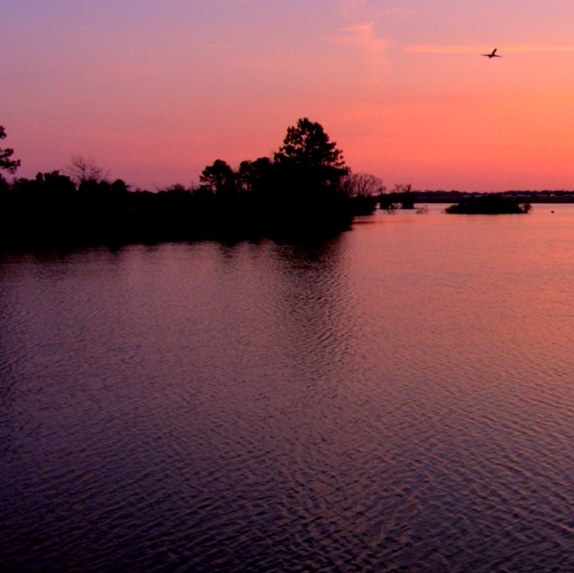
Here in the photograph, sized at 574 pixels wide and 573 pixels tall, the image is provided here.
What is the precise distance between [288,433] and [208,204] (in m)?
87.7

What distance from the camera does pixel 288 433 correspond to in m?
15.9

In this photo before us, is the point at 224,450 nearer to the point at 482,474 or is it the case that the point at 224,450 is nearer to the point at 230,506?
the point at 230,506

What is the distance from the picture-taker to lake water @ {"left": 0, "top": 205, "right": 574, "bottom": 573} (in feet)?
35.4

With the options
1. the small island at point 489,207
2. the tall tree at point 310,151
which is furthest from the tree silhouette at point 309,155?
the small island at point 489,207

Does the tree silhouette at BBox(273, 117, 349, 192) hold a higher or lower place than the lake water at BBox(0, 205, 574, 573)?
higher

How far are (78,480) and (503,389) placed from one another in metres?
10.8

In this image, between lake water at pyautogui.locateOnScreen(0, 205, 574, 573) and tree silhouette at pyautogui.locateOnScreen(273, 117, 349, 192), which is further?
tree silhouette at pyautogui.locateOnScreen(273, 117, 349, 192)

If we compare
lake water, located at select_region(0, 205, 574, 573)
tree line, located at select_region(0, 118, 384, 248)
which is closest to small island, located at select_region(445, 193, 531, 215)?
tree line, located at select_region(0, 118, 384, 248)

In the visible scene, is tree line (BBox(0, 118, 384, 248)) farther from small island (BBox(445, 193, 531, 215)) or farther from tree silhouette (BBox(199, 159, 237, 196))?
small island (BBox(445, 193, 531, 215))

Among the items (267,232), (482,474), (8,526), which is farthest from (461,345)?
(267,232)

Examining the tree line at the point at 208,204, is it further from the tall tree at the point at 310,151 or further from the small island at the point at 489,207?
the small island at the point at 489,207

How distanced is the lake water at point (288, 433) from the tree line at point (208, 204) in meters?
48.7

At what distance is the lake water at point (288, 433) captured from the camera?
1080 centimetres

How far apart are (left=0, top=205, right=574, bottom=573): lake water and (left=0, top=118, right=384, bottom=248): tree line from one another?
4869cm
